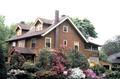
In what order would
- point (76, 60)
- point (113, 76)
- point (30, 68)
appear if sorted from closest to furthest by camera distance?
point (30, 68), point (76, 60), point (113, 76)

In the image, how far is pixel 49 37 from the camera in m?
49.8

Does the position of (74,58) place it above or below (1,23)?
below

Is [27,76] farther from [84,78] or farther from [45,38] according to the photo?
[45,38]

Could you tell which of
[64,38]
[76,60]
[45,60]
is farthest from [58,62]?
[64,38]

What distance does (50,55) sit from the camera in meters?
42.9

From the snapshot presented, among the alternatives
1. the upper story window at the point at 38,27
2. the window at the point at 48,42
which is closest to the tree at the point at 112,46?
the upper story window at the point at 38,27

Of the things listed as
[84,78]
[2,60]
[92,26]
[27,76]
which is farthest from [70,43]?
[92,26]

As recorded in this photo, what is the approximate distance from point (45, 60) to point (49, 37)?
775 cm

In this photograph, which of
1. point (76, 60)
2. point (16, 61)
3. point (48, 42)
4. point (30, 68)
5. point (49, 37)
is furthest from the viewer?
point (48, 42)

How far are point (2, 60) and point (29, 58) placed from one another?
69.7ft

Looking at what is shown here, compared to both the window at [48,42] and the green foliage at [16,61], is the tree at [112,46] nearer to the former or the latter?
the window at [48,42]

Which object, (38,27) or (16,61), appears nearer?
(16,61)

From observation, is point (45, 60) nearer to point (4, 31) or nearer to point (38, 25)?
point (38, 25)

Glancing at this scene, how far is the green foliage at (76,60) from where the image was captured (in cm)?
4391
